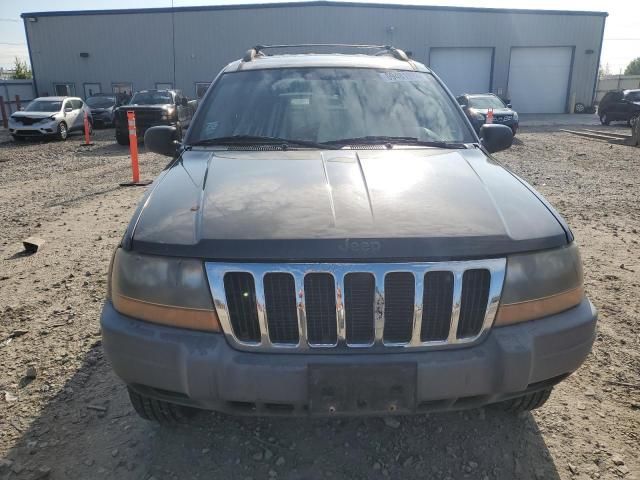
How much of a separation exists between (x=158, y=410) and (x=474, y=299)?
148 cm

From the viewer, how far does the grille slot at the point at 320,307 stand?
1771 millimetres

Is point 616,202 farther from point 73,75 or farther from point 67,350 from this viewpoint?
point 73,75

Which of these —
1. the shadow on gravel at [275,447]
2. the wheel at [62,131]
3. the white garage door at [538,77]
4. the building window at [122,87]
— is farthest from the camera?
the white garage door at [538,77]

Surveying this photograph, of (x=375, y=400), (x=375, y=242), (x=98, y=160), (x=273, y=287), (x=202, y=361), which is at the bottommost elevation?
(x=98, y=160)

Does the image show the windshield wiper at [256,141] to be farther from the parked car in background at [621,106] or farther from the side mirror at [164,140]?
the parked car in background at [621,106]

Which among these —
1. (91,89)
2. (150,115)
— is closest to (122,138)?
(150,115)

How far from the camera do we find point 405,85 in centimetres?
324

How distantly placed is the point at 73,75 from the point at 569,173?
3005 cm

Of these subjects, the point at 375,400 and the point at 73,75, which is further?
the point at 73,75

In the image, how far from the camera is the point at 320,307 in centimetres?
179

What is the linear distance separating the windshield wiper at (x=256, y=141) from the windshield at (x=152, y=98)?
1423cm

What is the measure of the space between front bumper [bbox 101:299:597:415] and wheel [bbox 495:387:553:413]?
35cm

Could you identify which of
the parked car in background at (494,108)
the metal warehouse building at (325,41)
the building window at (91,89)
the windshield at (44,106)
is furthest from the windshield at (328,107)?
the building window at (91,89)

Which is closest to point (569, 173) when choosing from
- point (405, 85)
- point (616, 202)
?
point (616, 202)
